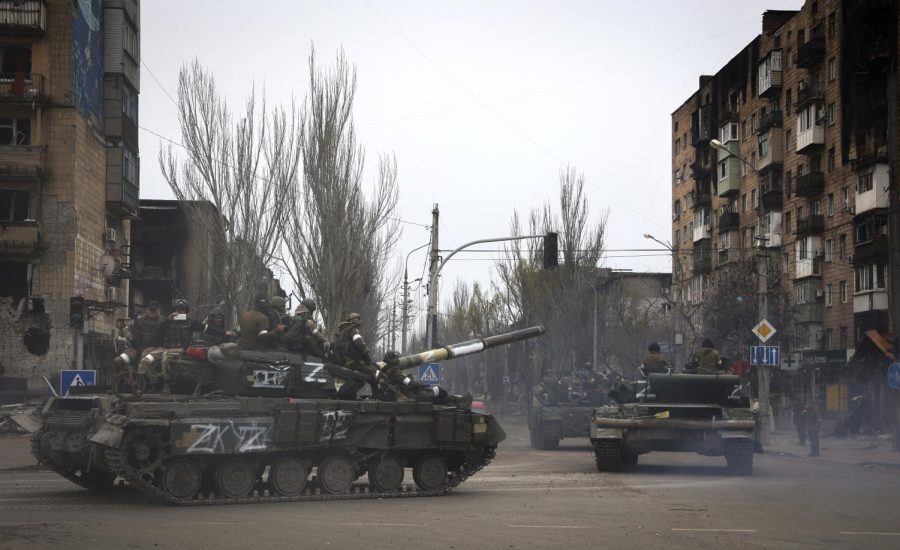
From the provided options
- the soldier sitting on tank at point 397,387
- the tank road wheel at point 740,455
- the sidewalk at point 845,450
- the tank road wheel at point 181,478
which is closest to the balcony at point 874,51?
the sidewalk at point 845,450

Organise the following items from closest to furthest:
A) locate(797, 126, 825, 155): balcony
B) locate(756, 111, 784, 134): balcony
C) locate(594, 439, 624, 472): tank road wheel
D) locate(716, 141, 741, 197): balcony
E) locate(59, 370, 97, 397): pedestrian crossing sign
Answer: locate(594, 439, 624, 472): tank road wheel → locate(59, 370, 97, 397): pedestrian crossing sign → locate(797, 126, 825, 155): balcony → locate(756, 111, 784, 134): balcony → locate(716, 141, 741, 197): balcony

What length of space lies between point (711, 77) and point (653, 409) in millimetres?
50451

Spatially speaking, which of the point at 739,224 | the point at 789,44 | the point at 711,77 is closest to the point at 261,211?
the point at 789,44

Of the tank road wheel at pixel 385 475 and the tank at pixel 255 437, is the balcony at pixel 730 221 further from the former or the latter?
the tank road wheel at pixel 385 475

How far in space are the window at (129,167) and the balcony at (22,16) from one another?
7.43 metres

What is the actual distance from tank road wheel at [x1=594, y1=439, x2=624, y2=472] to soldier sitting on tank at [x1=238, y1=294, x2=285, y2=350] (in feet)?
20.2

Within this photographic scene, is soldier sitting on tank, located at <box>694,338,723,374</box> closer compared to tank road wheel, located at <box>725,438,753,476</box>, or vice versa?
tank road wheel, located at <box>725,438,753,476</box>

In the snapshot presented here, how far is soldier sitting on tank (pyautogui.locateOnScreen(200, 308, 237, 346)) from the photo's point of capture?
16719 mm

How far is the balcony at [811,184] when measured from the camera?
51750 millimetres

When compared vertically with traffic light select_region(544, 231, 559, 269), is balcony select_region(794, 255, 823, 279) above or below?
above

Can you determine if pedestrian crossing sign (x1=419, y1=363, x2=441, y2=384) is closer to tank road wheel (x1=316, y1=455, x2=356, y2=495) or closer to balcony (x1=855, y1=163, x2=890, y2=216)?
tank road wheel (x1=316, y1=455, x2=356, y2=495)

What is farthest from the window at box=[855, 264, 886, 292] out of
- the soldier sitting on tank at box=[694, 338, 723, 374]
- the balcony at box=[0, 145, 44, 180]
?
the balcony at box=[0, 145, 44, 180]

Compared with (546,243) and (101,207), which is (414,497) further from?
(101,207)

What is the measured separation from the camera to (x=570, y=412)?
1104 inches
